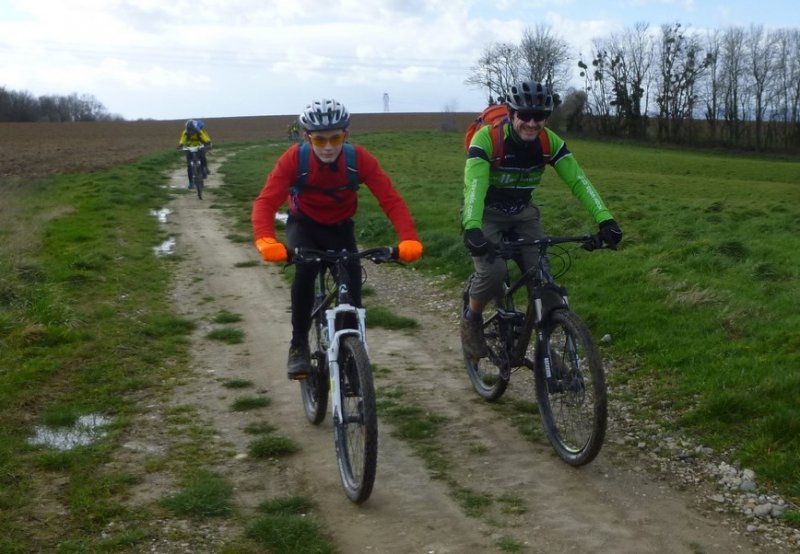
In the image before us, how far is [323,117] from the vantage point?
5.12m

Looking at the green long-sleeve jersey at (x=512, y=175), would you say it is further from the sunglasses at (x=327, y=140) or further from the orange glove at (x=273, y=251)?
the orange glove at (x=273, y=251)

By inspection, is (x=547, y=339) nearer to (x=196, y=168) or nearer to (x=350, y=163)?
(x=350, y=163)

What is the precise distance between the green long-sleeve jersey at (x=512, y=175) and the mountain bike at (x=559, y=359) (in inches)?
12.0

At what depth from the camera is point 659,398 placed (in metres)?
6.26

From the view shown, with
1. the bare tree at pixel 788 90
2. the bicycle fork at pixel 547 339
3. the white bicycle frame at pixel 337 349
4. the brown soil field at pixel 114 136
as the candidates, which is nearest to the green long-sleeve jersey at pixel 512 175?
the bicycle fork at pixel 547 339

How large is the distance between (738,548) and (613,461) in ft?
3.81

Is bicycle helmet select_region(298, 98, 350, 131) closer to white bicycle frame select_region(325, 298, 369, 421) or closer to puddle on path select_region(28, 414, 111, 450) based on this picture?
white bicycle frame select_region(325, 298, 369, 421)

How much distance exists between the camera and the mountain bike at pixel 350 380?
4520mm

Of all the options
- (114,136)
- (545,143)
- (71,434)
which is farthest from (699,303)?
(114,136)

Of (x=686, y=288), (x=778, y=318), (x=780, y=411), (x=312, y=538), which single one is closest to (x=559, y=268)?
(x=686, y=288)

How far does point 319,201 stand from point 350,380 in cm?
132

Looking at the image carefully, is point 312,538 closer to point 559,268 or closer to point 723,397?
point 723,397

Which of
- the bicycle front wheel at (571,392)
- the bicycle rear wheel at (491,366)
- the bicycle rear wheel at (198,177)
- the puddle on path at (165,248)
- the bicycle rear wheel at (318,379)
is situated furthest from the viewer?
the bicycle rear wheel at (198,177)

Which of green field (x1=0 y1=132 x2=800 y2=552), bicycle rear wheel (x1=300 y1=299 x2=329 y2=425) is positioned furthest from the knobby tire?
bicycle rear wheel (x1=300 y1=299 x2=329 y2=425)
